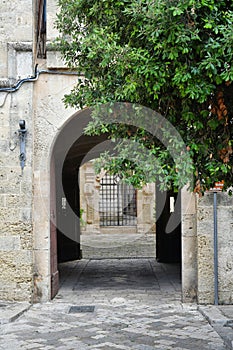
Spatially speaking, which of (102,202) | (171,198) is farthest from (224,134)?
(102,202)

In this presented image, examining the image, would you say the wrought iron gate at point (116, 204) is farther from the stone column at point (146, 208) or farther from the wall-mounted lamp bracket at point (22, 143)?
the wall-mounted lamp bracket at point (22, 143)

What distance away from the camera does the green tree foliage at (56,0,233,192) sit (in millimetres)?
4281

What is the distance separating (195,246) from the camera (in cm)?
881

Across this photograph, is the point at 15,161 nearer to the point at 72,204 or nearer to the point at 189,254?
the point at 189,254

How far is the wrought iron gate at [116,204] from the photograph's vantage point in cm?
2939

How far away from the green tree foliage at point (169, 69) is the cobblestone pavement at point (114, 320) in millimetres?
2340

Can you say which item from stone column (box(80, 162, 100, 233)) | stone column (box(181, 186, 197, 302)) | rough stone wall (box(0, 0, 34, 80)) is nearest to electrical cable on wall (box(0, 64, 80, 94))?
rough stone wall (box(0, 0, 34, 80))

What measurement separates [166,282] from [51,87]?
443cm

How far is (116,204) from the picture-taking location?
97.9 ft

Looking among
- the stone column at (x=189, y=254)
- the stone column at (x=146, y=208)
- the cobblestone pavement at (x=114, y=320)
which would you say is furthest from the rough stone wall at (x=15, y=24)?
the stone column at (x=146, y=208)

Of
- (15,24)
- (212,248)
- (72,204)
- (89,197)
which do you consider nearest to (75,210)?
(72,204)

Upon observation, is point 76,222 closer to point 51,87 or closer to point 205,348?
point 51,87

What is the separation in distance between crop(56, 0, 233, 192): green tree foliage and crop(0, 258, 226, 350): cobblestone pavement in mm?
2340

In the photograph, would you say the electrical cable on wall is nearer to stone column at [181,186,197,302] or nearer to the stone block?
the stone block
